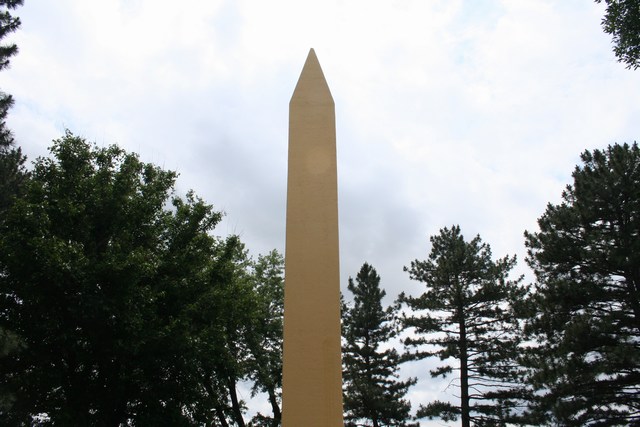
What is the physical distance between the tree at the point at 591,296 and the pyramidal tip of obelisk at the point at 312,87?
11.1 meters

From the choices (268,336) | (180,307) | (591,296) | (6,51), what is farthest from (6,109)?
(591,296)

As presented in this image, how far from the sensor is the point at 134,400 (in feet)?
41.3

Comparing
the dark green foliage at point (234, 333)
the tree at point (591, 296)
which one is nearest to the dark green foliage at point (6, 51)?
the dark green foliage at point (234, 333)

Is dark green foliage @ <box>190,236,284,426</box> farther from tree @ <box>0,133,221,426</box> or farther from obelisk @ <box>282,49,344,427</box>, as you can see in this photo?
obelisk @ <box>282,49,344,427</box>

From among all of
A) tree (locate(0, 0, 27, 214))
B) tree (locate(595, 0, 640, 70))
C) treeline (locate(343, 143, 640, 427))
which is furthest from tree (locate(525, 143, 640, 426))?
tree (locate(0, 0, 27, 214))

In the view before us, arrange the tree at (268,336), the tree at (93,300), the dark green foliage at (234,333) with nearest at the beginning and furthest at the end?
the tree at (93,300) < the dark green foliage at (234,333) < the tree at (268,336)

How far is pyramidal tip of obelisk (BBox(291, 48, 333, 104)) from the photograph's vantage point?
9.13 meters

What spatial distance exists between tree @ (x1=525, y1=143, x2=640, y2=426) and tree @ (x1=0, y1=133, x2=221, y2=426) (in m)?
11.3

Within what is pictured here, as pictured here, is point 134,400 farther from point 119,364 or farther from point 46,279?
point 46,279

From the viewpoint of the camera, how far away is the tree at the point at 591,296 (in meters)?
14.5

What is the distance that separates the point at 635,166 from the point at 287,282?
14.6 metres

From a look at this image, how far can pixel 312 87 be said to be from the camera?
934cm

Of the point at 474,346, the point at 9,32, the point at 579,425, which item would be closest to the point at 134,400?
the point at 9,32

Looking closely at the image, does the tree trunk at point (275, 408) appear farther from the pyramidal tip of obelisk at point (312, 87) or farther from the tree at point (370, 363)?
the pyramidal tip of obelisk at point (312, 87)
